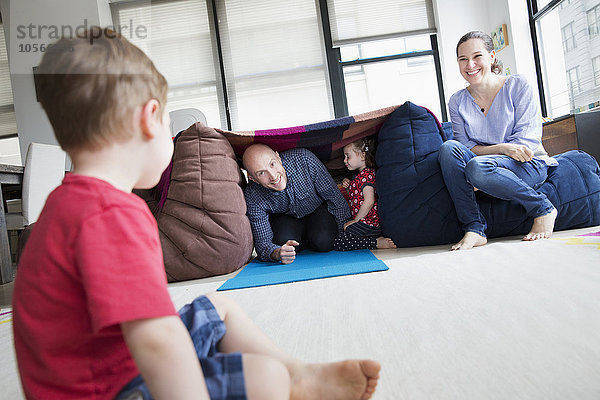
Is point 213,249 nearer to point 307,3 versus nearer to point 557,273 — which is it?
point 557,273

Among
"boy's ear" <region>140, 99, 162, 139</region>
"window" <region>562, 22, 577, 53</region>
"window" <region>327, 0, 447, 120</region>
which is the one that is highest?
"window" <region>327, 0, 447, 120</region>

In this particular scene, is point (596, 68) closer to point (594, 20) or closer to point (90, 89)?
point (594, 20)

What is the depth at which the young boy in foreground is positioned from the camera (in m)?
0.43

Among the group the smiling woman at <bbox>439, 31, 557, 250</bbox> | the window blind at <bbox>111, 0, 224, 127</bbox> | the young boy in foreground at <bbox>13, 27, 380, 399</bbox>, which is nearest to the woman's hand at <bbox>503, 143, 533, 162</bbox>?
the smiling woman at <bbox>439, 31, 557, 250</bbox>

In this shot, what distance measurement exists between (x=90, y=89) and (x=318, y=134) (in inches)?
65.7

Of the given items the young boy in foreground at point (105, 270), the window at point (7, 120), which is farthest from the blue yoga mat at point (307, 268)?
the window at point (7, 120)

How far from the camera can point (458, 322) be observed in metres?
0.90

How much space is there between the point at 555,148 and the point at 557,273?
2.15 meters

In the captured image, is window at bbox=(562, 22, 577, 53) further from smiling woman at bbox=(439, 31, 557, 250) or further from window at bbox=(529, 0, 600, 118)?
smiling woman at bbox=(439, 31, 557, 250)

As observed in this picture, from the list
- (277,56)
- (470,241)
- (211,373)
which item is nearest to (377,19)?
(277,56)

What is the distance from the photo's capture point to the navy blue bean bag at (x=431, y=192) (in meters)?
1.94

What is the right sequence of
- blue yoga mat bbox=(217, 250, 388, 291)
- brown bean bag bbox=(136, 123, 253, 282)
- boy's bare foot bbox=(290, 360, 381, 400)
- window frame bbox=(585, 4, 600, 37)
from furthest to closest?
window frame bbox=(585, 4, 600, 37)
brown bean bag bbox=(136, 123, 253, 282)
blue yoga mat bbox=(217, 250, 388, 291)
boy's bare foot bbox=(290, 360, 381, 400)

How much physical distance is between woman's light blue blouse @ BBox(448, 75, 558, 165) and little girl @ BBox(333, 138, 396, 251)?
1.46 ft

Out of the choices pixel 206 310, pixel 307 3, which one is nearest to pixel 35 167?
pixel 206 310
